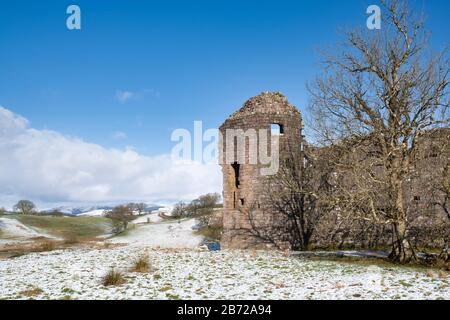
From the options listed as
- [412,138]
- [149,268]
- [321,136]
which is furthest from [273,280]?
[412,138]

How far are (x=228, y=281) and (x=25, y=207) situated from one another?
68.3m

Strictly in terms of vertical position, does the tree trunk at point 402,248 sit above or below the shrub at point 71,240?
above

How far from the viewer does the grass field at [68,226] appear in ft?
148

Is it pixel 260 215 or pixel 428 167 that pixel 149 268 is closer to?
pixel 260 215

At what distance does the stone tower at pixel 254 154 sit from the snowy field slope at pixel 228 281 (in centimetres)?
376

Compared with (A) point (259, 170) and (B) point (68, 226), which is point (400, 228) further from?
(B) point (68, 226)

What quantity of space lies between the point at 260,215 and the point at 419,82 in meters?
8.34

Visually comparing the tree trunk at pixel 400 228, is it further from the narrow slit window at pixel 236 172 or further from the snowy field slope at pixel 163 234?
the snowy field slope at pixel 163 234

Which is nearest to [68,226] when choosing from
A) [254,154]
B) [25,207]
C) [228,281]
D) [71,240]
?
[25,207]

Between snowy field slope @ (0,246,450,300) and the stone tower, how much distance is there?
12.3 feet

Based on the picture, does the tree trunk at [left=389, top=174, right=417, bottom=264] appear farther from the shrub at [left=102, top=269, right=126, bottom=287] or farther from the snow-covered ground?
the snow-covered ground

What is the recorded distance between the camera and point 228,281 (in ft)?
30.5

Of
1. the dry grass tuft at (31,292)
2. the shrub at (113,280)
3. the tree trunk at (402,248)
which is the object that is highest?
the tree trunk at (402,248)

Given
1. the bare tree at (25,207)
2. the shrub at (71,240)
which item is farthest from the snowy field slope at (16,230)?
the bare tree at (25,207)
